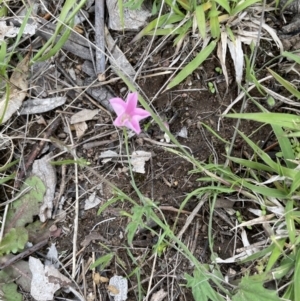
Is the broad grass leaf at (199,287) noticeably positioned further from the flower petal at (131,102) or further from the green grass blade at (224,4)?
the green grass blade at (224,4)

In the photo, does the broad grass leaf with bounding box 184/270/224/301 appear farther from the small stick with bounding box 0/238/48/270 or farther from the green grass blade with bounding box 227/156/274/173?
the small stick with bounding box 0/238/48/270

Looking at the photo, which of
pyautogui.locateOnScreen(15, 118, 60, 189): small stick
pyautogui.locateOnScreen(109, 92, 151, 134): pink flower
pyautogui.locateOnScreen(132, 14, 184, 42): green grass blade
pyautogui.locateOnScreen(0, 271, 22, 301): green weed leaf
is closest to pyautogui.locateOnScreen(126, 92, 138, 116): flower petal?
pyautogui.locateOnScreen(109, 92, 151, 134): pink flower


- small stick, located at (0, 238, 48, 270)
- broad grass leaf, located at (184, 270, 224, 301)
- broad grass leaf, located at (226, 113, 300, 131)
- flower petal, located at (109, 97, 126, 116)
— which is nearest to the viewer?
flower petal, located at (109, 97, 126, 116)

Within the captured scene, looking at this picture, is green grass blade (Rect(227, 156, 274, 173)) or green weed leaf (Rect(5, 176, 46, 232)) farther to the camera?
green weed leaf (Rect(5, 176, 46, 232))

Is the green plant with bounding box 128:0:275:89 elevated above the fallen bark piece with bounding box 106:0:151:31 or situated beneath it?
situated beneath

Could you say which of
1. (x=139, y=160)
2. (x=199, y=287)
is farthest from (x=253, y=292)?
(x=139, y=160)

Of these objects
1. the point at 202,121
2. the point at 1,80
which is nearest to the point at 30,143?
the point at 1,80
